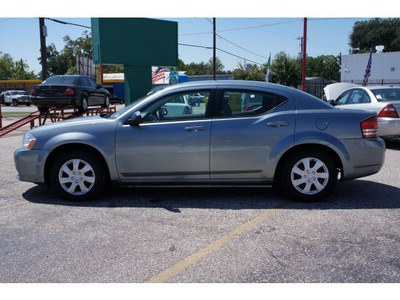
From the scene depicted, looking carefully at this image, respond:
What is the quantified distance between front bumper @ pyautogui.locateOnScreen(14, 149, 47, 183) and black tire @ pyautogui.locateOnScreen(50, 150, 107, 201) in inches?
6.6

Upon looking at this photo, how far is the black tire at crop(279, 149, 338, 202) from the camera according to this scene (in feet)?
15.7

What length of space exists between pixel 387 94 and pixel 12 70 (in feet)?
318

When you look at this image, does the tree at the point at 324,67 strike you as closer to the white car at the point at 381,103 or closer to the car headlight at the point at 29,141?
the white car at the point at 381,103

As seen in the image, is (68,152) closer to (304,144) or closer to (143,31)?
(304,144)

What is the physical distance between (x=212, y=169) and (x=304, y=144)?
1.27m

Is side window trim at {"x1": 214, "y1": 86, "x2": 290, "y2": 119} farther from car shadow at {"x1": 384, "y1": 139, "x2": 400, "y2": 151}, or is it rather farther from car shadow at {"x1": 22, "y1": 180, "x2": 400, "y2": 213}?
car shadow at {"x1": 384, "y1": 139, "x2": 400, "y2": 151}

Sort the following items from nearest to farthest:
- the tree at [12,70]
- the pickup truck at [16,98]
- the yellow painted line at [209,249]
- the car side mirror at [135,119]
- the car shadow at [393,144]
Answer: the yellow painted line at [209,249]
the car side mirror at [135,119]
the car shadow at [393,144]
the pickup truck at [16,98]
the tree at [12,70]

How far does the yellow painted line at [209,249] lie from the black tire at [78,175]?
2.04 metres

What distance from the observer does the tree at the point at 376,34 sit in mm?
65381

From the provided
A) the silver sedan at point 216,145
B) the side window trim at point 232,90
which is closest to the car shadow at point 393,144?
the silver sedan at point 216,145

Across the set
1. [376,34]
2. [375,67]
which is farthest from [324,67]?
[375,67]

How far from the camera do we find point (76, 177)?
4.95 metres

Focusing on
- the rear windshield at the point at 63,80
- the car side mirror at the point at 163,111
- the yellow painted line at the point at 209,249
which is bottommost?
the yellow painted line at the point at 209,249

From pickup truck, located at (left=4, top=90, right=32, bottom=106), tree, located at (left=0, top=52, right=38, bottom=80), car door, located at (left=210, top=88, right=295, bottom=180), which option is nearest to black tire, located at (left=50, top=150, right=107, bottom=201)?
car door, located at (left=210, top=88, right=295, bottom=180)
